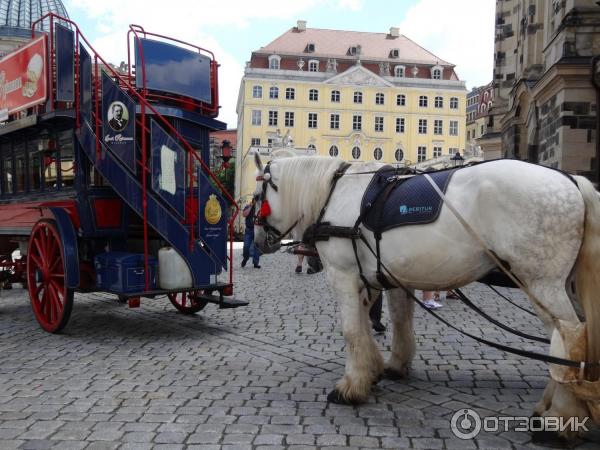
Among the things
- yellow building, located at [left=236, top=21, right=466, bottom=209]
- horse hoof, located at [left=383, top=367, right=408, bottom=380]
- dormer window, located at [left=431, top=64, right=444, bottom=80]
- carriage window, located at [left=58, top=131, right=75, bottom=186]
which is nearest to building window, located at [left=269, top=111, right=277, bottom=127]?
yellow building, located at [left=236, top=21, right=466, bottom=209]

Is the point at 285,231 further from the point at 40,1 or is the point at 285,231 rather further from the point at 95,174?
the point at 40,1

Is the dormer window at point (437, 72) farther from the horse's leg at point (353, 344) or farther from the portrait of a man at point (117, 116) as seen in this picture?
the horse's leg at point (353, 344)

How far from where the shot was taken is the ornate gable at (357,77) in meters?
68.8

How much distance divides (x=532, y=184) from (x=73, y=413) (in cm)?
345

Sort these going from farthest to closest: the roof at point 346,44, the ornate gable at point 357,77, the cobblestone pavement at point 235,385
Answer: the roof at point 346,44, the ornate gable at point 357,77, the cobblestone pavement at point 235,385

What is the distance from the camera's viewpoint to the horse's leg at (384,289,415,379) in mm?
4855

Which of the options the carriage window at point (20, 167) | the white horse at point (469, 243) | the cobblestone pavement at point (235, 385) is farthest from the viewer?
the carriage window at point (20, 167)

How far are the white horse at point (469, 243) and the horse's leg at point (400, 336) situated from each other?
0.01 meters

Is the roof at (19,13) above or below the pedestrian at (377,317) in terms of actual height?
above

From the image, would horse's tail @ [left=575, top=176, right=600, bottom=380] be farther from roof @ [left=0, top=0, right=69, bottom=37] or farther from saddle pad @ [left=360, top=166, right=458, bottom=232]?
roof @ [left=0, top=0, right=69, bottom=37]

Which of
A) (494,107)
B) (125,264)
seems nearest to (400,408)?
(125,264)

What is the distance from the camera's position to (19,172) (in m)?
8.04

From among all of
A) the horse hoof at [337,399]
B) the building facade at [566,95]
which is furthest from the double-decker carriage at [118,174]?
the building facade at [566,95]

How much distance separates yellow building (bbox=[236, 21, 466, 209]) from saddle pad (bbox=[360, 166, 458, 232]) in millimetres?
63026
